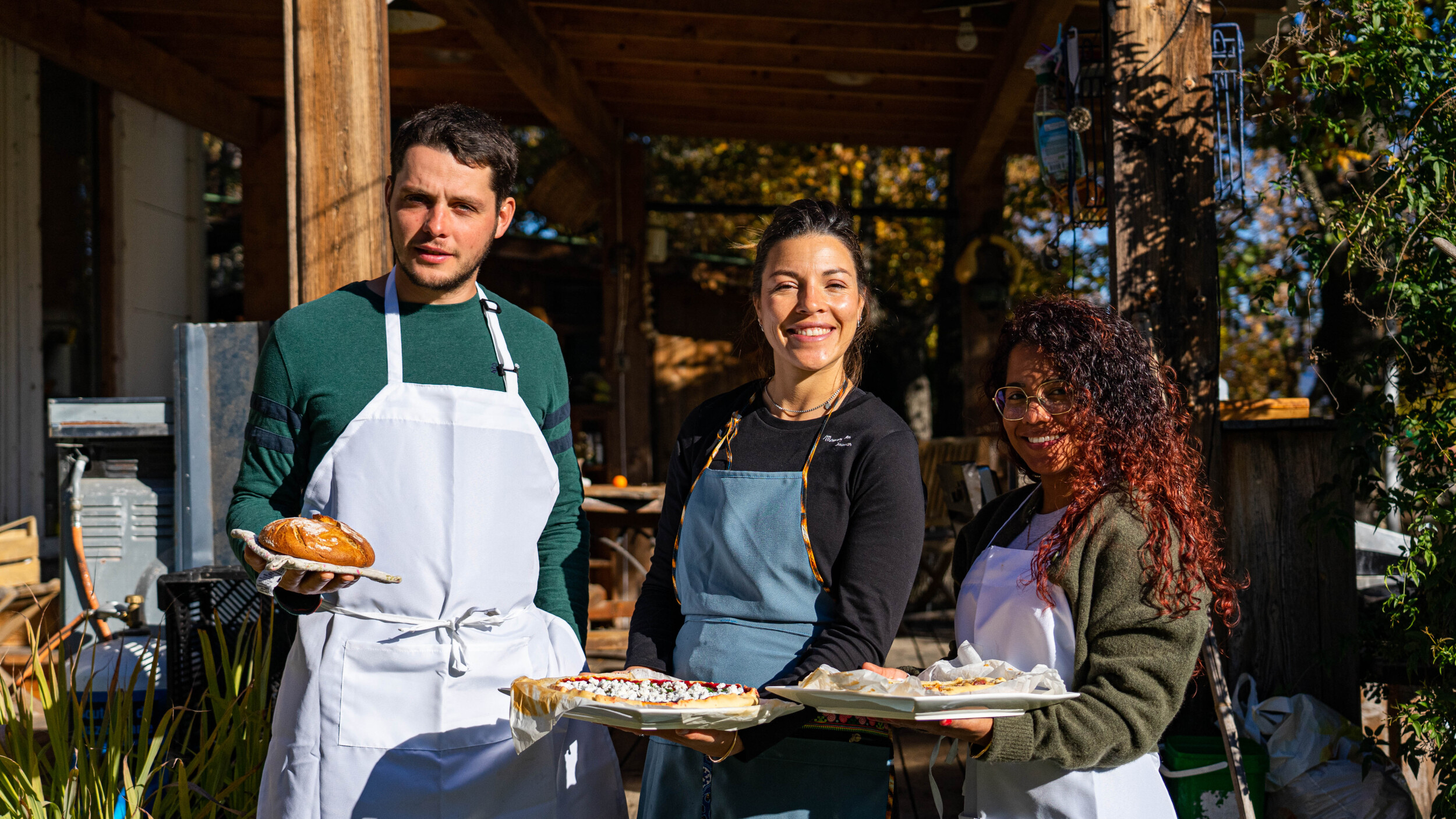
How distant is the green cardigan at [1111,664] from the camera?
1.38 metres

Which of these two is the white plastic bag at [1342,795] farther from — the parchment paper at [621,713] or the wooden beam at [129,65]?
the wooden beam at [129,65]

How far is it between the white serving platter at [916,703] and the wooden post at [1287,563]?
72.7 inches

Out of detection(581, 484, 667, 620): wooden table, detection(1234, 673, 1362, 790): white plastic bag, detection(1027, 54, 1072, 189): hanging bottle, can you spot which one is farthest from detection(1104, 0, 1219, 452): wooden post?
detection(581, 484, 667, 620): wooden table

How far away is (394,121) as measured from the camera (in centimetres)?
713

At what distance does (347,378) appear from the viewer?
1662mm

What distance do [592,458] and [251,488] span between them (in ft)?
18.8

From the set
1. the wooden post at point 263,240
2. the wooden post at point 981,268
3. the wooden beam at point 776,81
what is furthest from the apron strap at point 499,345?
the wooden post at point 981,268

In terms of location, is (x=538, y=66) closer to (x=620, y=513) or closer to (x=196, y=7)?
(x=196, y=7)

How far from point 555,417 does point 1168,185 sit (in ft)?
6.59

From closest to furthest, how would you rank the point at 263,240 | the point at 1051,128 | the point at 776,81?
the point at 1051,128 < the point at 776,81 < the point at 263,240

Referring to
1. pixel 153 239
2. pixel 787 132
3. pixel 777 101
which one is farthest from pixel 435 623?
pixel 153 239

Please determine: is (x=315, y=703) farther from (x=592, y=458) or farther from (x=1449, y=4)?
(x=592, y=458)

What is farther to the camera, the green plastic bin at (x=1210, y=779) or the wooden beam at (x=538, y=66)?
the wooden beam at (x=538, y=66)

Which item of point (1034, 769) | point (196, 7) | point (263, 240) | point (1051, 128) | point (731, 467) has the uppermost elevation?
point (196, 7)
